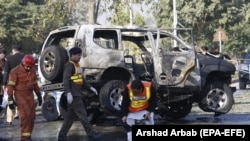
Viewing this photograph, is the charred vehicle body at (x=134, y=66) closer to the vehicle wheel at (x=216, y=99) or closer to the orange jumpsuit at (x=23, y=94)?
the vehicle wheel at (x=216, y=99)

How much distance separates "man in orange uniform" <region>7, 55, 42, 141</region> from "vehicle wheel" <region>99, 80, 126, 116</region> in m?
2.22

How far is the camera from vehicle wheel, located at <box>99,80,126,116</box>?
11445 mm

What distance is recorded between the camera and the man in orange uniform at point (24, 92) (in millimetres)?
9406

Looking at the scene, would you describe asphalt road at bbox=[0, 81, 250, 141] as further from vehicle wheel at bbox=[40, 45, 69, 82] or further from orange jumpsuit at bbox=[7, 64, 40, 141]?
vehicle wheel at bbox=[40, 45, 69, 82]

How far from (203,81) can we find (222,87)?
723 millimetres

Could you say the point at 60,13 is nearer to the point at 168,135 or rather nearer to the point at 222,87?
the point at 222,87

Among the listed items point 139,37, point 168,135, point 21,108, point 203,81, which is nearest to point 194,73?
point 203,81

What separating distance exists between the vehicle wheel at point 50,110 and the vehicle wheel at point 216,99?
3626 mm

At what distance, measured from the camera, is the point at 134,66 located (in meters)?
12.0

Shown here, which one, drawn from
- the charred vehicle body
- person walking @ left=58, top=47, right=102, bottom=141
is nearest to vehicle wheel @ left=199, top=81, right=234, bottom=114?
the charred vehicle body
